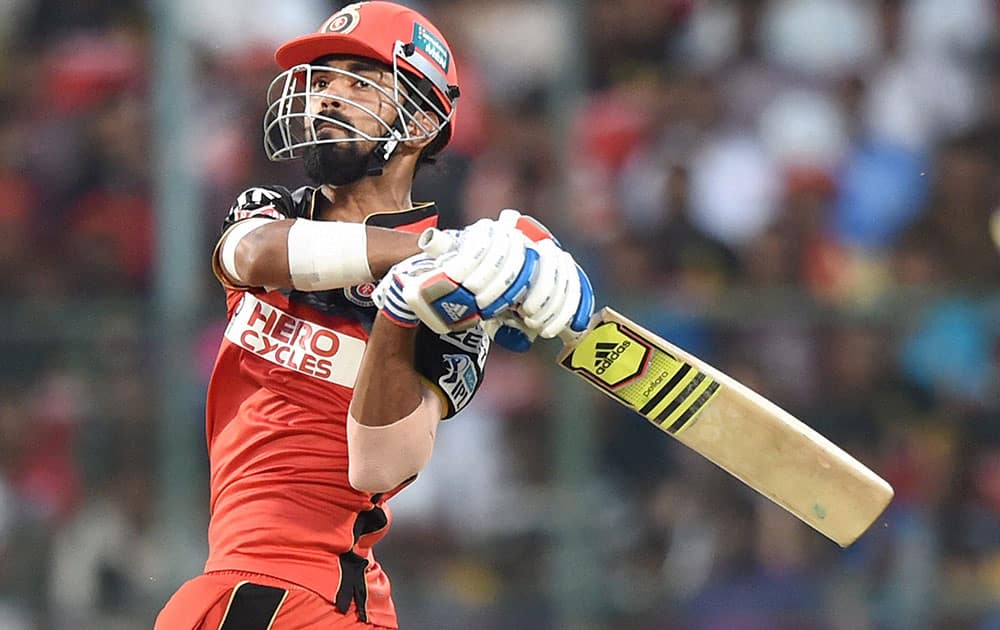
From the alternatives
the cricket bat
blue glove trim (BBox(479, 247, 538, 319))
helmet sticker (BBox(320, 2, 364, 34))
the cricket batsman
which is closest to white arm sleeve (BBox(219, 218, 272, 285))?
the cricket batsman

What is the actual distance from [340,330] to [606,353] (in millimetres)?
553

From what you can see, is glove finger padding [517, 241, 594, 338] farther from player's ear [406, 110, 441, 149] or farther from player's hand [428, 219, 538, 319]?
player's ear [406, 110, 441, 149]

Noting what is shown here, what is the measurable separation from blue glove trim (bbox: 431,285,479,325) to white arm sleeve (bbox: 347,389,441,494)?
31cm

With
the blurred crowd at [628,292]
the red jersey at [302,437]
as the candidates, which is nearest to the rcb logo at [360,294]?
the red jersey at [302,437]

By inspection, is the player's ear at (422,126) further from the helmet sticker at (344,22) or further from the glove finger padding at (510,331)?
the glove finger padding at (510,331)

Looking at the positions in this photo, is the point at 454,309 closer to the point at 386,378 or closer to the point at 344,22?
the point at 386,378

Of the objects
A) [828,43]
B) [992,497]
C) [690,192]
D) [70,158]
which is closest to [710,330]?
[690,192]

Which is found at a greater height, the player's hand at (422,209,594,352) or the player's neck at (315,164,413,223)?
the player's hand at (422,209,594,352)

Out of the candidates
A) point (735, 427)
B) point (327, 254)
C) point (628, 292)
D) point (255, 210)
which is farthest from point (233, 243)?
point (628, 292)

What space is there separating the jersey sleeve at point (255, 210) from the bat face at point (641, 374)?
2.21 ft

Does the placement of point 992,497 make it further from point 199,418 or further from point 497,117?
point 199,418

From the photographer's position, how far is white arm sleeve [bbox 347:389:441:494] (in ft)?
10.2

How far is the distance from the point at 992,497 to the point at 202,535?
3.16 meters

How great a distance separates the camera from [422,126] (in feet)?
11.4
